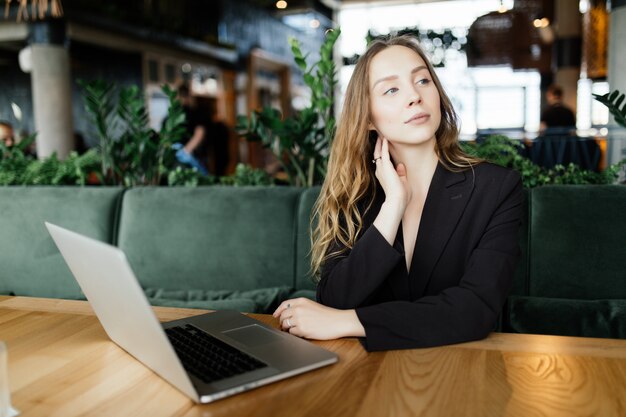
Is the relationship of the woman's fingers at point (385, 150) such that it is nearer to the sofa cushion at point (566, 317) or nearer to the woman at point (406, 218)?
the woman at point (406, 218)

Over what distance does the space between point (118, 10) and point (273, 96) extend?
5.67m

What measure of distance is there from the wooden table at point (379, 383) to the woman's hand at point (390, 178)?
18.2 inches

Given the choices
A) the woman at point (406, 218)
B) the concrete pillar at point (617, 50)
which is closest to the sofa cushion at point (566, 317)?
the woman at point (406, 218)

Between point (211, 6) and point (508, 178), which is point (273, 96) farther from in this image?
point (508, 178)

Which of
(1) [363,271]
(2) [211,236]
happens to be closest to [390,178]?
(1) [363,271]

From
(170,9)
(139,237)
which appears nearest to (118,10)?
(170,9)

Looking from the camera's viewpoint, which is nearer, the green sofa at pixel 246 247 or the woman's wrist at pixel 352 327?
the woman's wrist at pixel 352 327

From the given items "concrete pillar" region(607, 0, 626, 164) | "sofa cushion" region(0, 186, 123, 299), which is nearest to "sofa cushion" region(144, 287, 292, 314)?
"sofa cushion" region(0, 186, 123, 299)

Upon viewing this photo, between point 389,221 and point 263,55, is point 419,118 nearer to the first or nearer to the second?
point 389,221

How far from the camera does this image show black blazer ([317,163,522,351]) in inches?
45.7

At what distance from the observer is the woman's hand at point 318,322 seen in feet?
3.87

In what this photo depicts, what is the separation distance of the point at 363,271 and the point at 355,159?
18.1 inches

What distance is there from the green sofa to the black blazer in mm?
610

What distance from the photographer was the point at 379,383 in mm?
958
